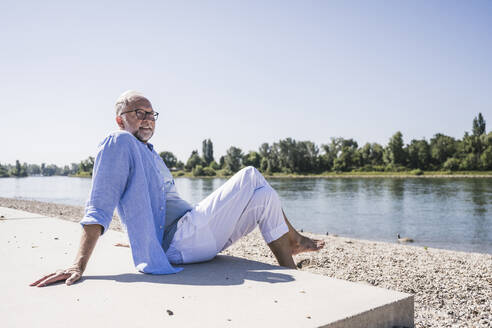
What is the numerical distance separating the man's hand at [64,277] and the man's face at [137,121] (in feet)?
3.24

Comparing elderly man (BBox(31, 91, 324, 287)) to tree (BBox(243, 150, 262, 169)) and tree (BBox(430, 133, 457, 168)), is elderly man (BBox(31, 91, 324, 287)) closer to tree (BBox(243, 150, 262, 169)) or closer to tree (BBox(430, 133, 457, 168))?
tree (BBox(430, 133, 457, 168))

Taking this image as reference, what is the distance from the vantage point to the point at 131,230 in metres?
2.48

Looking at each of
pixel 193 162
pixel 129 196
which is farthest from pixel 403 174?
pixel 129 196

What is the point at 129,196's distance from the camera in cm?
247

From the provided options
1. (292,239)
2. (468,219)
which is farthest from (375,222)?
(292,239)

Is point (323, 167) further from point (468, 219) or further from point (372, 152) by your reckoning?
point (468, 219)

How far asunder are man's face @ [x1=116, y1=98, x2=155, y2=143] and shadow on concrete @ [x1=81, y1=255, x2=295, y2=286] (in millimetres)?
975

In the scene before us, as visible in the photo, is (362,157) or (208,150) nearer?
(362,157)

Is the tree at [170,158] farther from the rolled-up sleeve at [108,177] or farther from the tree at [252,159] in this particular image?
the rolled-up sleeve at [108,177]

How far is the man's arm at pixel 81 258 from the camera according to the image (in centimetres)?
231

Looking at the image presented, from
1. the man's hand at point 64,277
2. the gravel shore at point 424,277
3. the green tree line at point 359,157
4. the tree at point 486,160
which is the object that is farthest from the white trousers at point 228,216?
the tree at point 486,160

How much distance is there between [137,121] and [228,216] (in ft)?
3.08

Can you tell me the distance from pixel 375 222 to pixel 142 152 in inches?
645

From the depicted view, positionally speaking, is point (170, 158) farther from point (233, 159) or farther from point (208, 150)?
point (233, 159)
